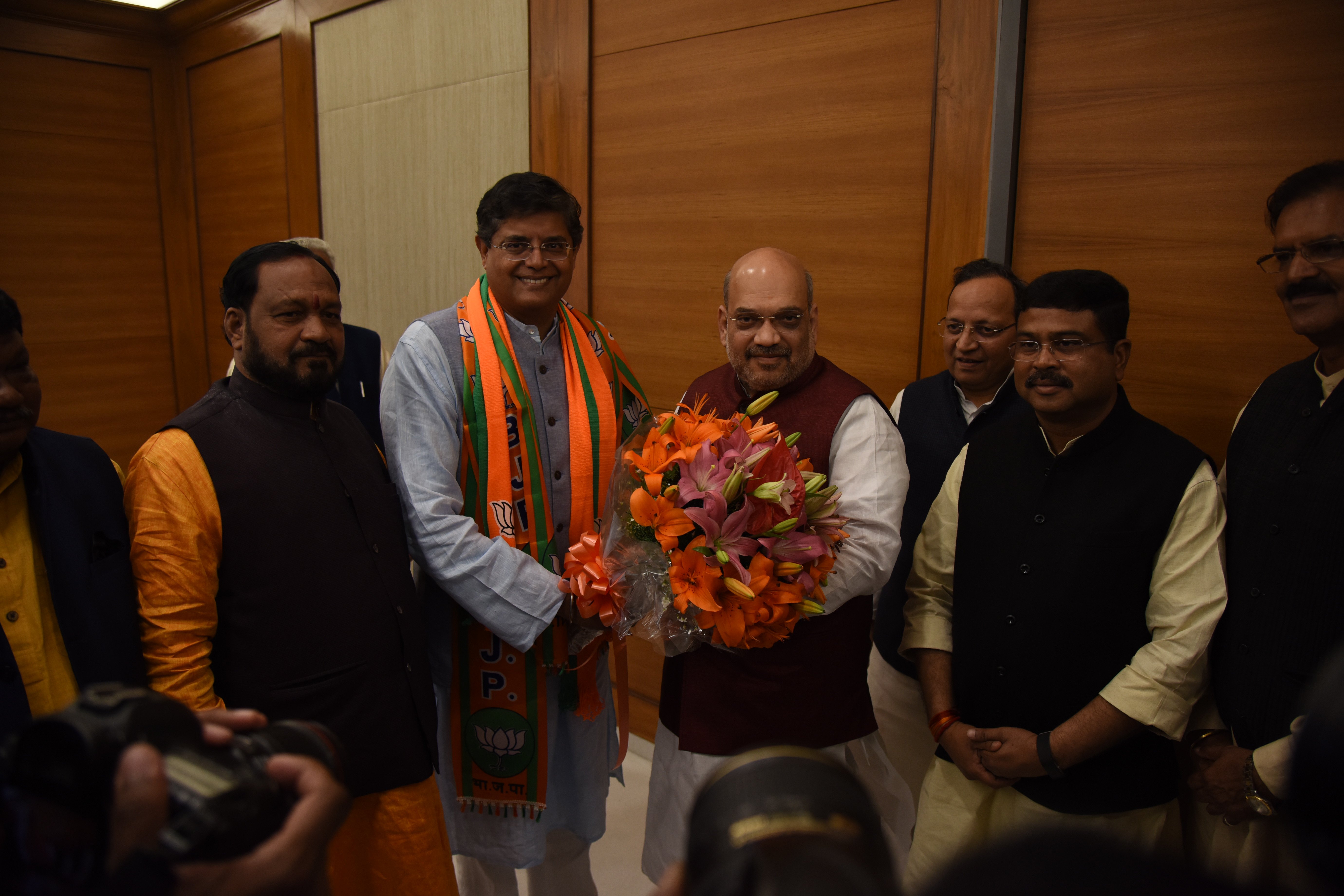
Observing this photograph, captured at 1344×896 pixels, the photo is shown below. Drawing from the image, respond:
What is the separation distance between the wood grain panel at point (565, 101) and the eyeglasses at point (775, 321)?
1.68 m

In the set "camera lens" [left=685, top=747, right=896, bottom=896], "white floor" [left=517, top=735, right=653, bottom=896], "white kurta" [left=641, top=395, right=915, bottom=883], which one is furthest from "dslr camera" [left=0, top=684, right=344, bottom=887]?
"white floor" [left=517, top=735, right=653, bottom=896]

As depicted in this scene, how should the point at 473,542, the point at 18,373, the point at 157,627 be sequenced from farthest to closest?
the point at 473,542
the point at 157,627
the point at 18,373

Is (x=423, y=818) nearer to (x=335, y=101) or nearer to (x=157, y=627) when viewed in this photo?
(x=157, y=627)

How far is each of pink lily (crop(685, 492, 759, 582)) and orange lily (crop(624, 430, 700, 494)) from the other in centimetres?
8

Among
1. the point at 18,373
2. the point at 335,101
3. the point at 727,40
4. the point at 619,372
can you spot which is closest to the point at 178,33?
the point at 335,101

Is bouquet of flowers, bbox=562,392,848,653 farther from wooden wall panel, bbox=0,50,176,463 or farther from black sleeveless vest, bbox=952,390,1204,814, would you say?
wooden wall panel, bbox=0,50,176,463

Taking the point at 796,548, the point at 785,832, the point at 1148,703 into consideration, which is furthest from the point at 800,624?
the point at 785,832

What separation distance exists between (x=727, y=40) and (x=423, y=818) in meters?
2.67

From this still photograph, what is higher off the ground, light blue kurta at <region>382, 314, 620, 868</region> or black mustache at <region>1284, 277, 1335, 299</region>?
black mustache at <region>1284, 277, 1335, 299</region>

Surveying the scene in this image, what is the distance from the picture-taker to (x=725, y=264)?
124 inches

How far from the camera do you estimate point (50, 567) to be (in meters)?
1.27

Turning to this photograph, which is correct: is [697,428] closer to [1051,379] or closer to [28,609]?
[1051,379]

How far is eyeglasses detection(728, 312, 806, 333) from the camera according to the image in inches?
74.5

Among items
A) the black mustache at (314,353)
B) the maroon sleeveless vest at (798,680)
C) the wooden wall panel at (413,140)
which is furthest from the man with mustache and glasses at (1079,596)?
the wooden wall panel at (413,140)
